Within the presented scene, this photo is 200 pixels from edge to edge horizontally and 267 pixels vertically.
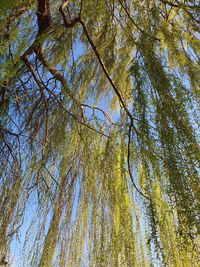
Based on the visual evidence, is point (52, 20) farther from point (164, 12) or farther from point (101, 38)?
point (164, 12)

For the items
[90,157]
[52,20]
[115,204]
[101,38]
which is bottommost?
[115,204]

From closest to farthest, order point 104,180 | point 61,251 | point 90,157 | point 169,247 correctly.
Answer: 1. point 169,247
2. point 61,251
3. point 104,180
4. point 90,157

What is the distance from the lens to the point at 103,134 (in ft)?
5.35

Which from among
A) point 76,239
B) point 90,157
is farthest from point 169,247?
point 90,157

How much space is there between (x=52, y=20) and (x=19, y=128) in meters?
0.58

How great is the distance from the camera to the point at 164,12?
1779mm

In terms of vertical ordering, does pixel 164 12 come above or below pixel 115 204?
above

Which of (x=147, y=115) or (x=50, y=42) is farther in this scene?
(x=50, y=42)

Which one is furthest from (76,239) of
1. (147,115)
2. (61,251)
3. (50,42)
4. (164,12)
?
(164,12)

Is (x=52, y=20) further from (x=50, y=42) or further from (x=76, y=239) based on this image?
(x=76, y=239)

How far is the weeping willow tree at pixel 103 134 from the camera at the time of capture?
1.12m

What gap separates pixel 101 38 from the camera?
1981 millimetres

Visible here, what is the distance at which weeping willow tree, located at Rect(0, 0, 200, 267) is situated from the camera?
3.67ft

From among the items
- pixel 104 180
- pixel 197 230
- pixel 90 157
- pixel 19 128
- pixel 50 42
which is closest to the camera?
pixel 197 230
